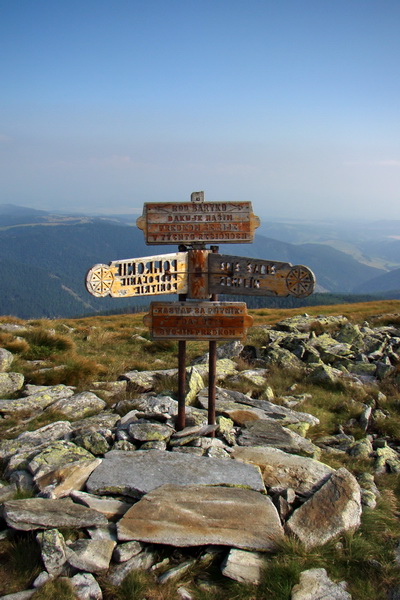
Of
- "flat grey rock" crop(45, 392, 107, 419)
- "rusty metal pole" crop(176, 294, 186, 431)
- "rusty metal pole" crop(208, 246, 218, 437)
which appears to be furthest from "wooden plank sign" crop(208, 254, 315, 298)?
"flat grey rock" crop(45, 392, 107, 419)

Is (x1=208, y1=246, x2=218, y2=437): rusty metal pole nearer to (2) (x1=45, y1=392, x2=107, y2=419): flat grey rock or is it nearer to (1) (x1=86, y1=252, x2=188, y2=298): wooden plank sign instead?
(1) (x1=86, y1=252, x2=188, y2=298): wooden plank sign

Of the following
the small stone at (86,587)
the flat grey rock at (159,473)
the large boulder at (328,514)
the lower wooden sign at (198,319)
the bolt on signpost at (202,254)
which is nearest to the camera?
the small stone at (86,587)

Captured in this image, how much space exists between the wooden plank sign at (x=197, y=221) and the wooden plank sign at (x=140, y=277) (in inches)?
14.9

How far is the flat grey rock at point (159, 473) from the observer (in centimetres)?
616

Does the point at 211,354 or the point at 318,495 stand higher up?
the point at 211,354

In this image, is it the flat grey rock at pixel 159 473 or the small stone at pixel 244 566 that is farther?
the flat grey rock at pixel 159 473

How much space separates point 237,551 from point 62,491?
2.41 m

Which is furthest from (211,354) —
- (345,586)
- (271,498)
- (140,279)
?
(345,586)

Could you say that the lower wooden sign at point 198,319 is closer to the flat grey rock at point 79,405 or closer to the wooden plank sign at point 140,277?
the wooden plank sign at point 140,277

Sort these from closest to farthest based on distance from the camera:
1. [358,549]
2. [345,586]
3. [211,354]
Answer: [345,586]
[358,549]
[211,354]

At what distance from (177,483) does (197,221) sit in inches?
158

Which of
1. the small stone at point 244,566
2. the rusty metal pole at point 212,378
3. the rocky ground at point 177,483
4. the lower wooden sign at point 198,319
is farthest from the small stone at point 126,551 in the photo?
the lower wooden sign at point 198,319

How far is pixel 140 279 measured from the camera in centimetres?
715

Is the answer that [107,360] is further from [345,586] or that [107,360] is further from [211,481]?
[345,586]
